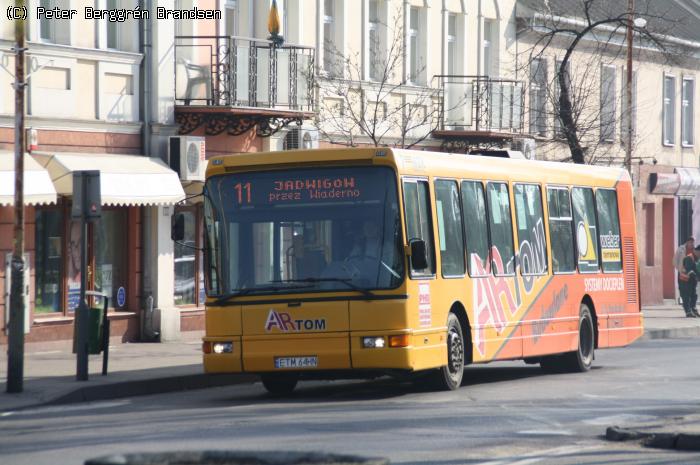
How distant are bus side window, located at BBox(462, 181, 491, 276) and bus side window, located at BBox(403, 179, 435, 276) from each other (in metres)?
1.17

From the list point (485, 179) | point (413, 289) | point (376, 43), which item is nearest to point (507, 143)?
point (376, 43)

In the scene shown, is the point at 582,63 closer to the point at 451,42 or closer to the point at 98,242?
the point at 451,42

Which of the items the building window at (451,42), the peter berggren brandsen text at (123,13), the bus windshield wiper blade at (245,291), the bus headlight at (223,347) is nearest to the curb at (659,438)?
the bus windshield wiper blade at (245,291)

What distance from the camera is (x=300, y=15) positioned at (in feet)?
106

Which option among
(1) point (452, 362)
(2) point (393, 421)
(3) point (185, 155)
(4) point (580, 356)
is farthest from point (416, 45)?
(2) point (393, 421)

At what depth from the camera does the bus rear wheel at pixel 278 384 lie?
60.8 feet

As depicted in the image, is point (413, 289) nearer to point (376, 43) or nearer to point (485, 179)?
point (485, 179)

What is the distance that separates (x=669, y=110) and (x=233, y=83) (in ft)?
79.7

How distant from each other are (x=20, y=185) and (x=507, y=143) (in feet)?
73.8

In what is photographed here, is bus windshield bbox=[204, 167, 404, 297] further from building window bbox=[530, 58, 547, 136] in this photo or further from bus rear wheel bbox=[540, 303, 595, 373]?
building window bbox=[530, 58, 547, 136]

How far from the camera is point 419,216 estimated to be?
59.5 feet

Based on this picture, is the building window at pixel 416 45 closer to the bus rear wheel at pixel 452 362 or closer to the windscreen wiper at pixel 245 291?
the bus rear wheel at pixel 452 362

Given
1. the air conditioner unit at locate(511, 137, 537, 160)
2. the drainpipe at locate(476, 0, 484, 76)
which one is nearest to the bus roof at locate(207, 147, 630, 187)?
the drainpipe at locate(476, 0, 484, 76)

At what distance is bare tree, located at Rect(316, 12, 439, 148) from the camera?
109ft
